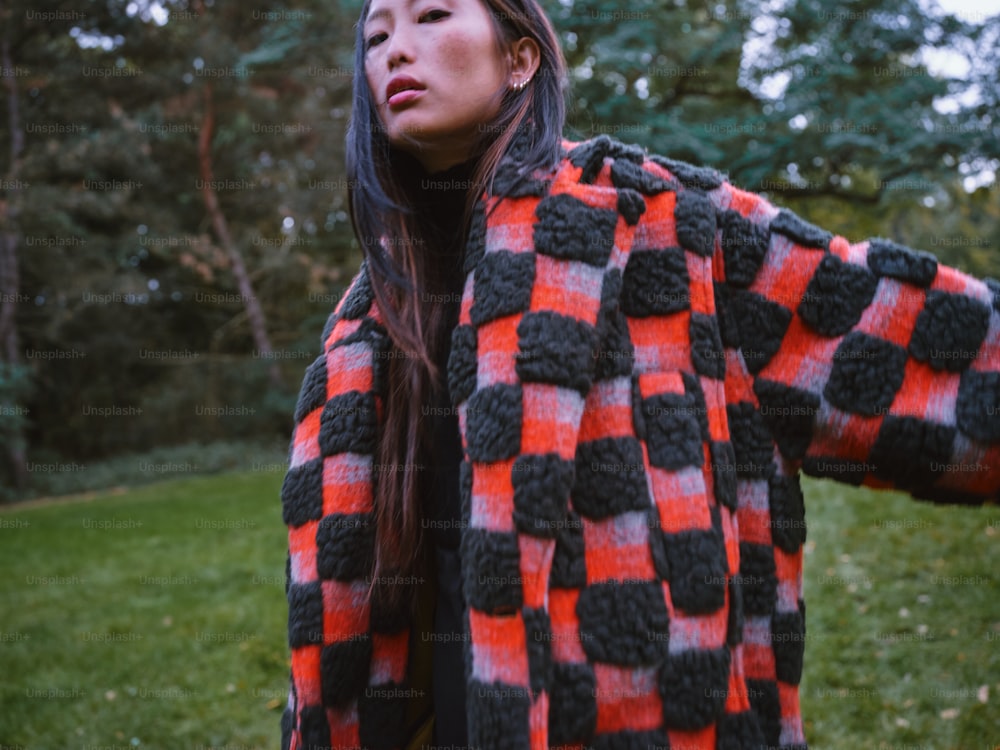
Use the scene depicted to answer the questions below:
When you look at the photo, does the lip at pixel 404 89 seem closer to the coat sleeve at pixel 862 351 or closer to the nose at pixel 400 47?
the nose at pixel 400 47

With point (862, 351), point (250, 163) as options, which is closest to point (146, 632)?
point (862, 351)

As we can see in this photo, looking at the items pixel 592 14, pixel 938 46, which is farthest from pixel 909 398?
pixel 938 46

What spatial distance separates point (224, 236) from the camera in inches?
621

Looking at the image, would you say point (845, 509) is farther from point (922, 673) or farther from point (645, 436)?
point (645, 436)

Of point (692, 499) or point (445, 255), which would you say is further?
point (445, 255)

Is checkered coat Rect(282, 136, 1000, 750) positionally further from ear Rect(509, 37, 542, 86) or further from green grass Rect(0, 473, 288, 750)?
green grass Rect(0, 473, 288, 750)

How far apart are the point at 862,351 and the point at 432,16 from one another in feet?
2.84

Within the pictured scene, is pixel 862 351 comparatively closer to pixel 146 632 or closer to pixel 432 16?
pixel 432 16

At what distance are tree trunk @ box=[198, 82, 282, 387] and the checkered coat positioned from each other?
15.7m

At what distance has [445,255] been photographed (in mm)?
1471

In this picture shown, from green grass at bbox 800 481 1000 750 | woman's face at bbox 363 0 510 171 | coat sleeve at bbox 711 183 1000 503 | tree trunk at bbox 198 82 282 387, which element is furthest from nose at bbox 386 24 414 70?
tree trunk at bbox 198 82 282 387

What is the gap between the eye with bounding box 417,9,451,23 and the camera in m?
1.25

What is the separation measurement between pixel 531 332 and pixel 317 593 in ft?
1.98

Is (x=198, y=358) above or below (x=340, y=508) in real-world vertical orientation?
below
